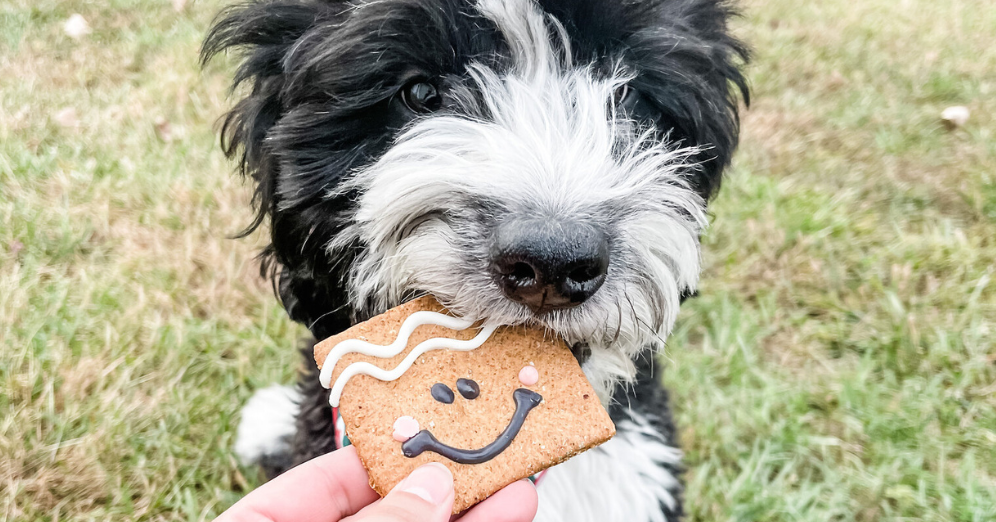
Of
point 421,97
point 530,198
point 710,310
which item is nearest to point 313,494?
point 530,198

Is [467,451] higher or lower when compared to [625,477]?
higher

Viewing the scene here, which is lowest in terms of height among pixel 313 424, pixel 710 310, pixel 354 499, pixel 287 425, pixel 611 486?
pixel 287 425

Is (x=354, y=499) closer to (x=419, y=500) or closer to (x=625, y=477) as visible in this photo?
(x=419, y=500)

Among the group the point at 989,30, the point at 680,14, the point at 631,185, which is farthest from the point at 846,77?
the point at 631,185

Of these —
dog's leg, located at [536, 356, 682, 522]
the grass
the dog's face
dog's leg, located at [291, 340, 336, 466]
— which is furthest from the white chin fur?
the grass

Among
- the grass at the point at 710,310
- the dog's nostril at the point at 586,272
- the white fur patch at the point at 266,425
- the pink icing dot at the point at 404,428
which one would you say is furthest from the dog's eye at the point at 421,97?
the grass at the point at 710,310

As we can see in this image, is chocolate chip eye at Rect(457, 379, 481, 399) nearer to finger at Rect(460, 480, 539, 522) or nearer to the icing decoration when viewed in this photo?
the icing decoration

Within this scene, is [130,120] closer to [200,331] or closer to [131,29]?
[131,29]

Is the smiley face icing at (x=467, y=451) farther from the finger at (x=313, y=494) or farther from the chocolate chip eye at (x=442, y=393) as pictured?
the finger at (x=313, y=494)
